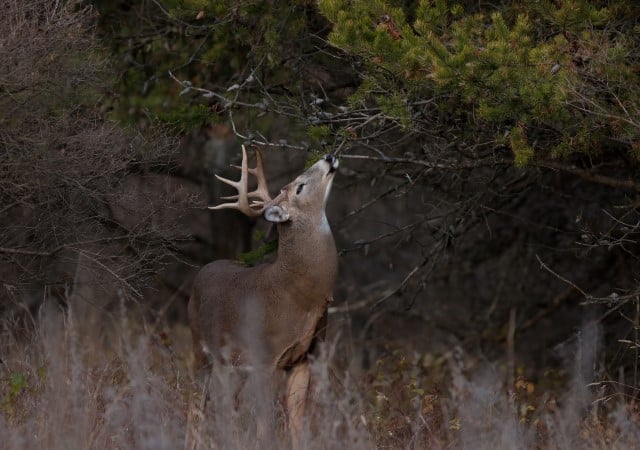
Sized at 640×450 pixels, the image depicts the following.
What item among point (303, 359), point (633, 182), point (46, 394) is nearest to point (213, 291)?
point (303, 359)

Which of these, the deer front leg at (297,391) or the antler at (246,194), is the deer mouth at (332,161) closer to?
the antler at (246,194)

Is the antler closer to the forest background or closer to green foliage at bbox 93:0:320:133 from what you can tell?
the forest background

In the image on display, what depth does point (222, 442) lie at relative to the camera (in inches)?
209

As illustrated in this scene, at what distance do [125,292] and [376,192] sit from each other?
177 inches

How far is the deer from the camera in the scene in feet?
25.6

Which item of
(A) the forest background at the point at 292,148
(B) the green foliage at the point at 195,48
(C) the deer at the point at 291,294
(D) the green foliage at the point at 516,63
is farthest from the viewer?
(B) the green foliage at the point at 195,48

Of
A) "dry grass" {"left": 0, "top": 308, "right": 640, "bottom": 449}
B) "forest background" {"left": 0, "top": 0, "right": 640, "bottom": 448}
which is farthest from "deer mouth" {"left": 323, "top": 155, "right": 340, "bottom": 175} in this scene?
"dry grass" {"left": 0, "top": 308, "right": 640, "bottom": 449}

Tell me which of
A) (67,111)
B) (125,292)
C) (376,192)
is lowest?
(376,192)

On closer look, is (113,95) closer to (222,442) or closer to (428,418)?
(428,418)

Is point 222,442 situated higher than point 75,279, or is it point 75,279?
point 222,442

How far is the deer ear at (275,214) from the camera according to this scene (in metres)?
7.97

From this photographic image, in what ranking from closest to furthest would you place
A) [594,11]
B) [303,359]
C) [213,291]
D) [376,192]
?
1. [594,11]
2. [303,359]
3. [213,291]
4. [376,192]

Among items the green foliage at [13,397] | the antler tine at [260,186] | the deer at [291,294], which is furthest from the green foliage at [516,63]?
the green foliage at [13,397]

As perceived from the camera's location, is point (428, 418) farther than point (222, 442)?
Yes
